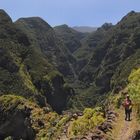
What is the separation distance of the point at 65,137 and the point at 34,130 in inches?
2006

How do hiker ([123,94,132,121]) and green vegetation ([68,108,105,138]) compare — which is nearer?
hiker ([123,94,132,121])

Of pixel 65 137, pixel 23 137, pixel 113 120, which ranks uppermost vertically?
pixel 113 120

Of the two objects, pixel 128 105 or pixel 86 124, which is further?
pixel 86 124

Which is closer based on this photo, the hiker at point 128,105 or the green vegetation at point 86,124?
the hiker at point 128,105

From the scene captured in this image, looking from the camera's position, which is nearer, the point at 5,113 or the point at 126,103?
the point at 126,103

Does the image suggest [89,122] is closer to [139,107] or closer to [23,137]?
[139,107]

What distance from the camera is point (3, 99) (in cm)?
13375

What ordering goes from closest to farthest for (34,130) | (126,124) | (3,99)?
(126,124) < (34,130) < (3,99)

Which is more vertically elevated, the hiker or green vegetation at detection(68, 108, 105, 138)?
the hiker

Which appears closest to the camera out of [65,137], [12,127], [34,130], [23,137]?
[65,137]

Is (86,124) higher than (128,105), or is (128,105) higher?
(128,105)

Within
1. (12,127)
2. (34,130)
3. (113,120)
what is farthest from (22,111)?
(113,120)

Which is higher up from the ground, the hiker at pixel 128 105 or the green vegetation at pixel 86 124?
the hiker at pixel 128 105

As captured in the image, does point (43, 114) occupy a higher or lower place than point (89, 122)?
lower
